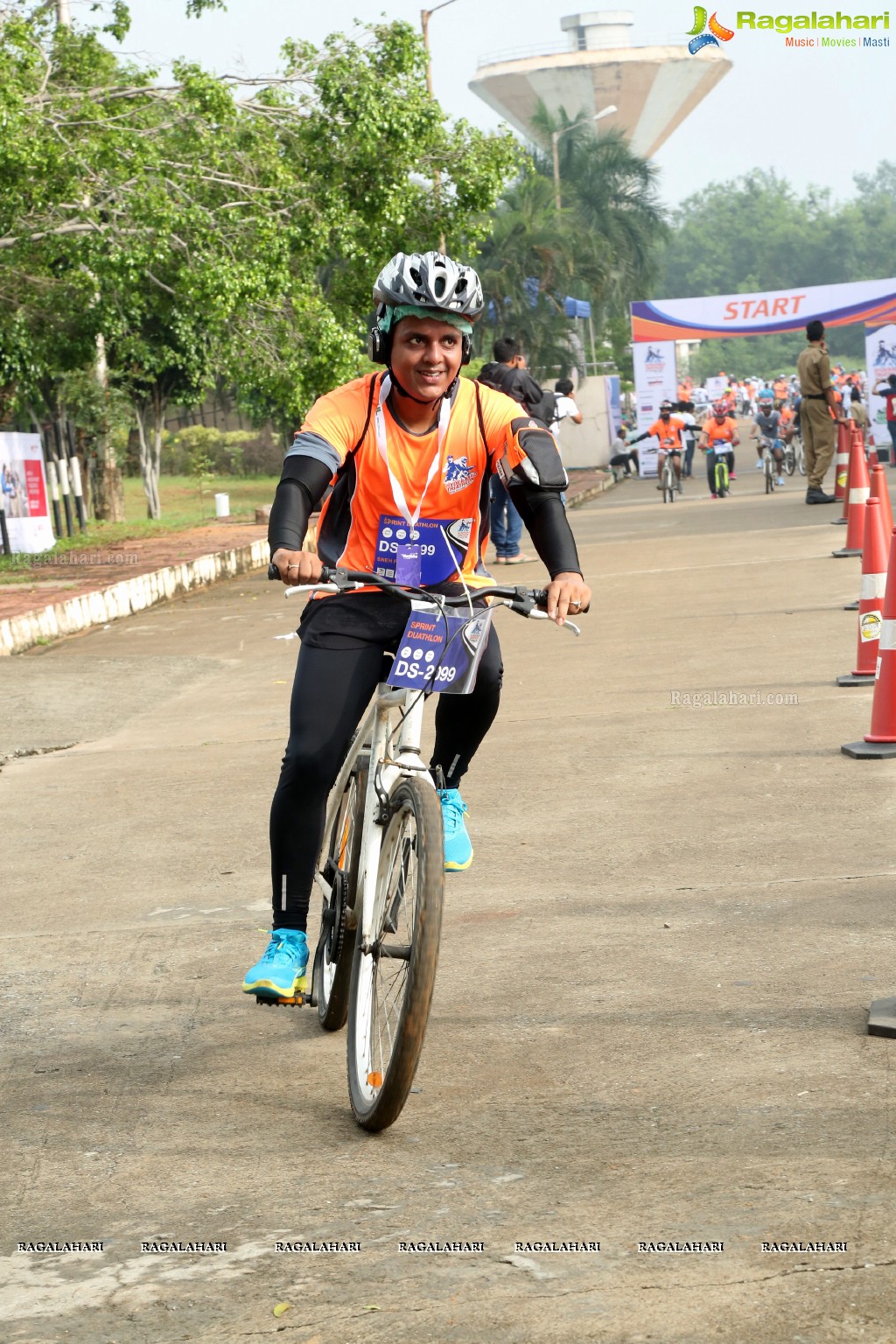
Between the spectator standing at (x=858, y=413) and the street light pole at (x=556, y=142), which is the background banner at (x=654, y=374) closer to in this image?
the spectator standing at (x=858, y=413)

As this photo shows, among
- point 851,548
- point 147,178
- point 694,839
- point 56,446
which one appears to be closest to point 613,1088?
point 694,839

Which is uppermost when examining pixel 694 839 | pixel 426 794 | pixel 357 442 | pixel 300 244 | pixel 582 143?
pixel 582 143

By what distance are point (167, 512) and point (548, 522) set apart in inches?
1175

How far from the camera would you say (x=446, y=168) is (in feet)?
72.3

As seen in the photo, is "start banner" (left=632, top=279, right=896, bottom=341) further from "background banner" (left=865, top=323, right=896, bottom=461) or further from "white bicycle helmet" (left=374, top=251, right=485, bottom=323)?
"white bicycle helmet" (left=374, top=251, right=485, bottom=323)

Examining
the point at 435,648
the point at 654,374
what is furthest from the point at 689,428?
the point at 435,648

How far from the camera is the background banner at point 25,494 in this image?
20953mm

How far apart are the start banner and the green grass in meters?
9.38

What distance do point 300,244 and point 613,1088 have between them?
1717cm

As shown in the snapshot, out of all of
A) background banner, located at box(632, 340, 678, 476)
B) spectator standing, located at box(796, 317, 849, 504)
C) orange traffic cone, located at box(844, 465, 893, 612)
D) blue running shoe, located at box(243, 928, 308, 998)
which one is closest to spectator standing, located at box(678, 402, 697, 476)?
background banner, located at box(632, 340, 678, 476)

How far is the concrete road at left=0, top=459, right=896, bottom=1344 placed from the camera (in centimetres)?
298

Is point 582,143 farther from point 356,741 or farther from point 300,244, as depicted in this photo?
point 356,741

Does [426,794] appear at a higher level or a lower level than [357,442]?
lower

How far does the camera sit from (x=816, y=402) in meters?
21.6
